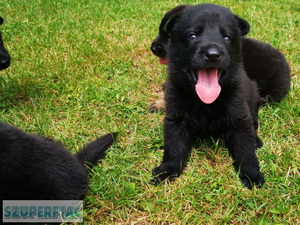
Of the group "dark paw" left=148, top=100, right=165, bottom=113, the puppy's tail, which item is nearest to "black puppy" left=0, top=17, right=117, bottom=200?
the puppy's tail

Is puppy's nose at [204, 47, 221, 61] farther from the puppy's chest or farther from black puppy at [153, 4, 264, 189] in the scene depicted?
the puppy's chest

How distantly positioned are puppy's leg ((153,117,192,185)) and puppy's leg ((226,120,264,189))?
0.37m

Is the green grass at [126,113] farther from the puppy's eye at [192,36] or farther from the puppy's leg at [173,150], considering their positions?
the puppy's eye at [192,36]

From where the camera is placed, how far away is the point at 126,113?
12.2ft

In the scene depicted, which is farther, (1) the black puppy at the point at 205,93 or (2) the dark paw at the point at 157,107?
(2) the dark paw at the point at 157,107

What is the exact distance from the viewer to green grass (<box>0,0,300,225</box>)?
2434 mm

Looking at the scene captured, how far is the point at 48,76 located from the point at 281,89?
9.16 ft

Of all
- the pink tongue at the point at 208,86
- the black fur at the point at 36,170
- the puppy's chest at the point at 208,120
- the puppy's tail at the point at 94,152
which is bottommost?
the puppy's tail at the point at 94,152

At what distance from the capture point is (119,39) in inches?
223

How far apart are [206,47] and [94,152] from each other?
119cm

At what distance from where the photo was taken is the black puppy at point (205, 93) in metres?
2.68

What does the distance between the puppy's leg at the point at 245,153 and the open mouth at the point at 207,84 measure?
35cm

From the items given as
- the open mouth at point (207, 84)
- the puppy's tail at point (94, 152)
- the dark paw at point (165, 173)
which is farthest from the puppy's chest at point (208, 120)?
the puppy's tail at point (94, 152)

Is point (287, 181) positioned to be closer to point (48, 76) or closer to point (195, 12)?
point (195, 12)
